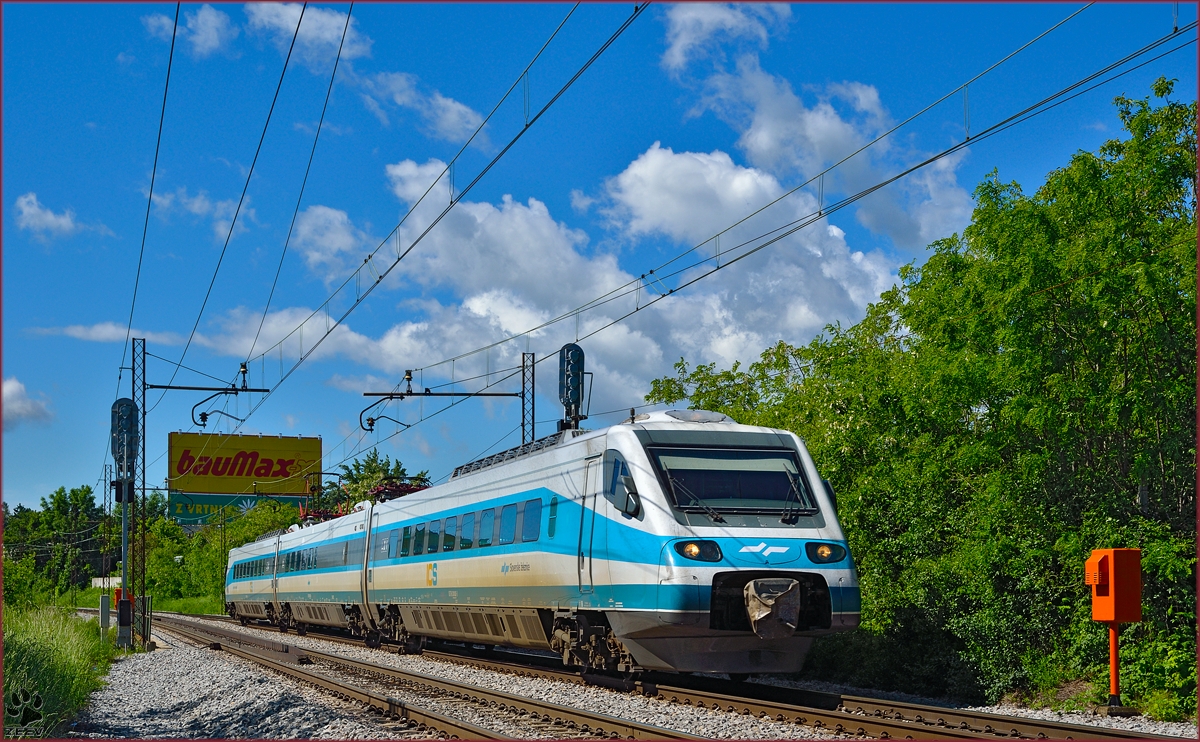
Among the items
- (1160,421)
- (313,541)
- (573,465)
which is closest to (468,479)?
(573,465)

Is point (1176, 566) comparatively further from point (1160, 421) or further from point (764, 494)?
point (764, 494)

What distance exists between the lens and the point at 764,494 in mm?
14539

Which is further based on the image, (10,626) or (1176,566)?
(10,626)

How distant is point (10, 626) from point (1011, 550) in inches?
723

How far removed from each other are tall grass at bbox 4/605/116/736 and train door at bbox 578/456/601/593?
677cm

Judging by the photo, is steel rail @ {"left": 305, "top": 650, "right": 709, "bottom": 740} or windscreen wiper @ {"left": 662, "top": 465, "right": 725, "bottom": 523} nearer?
steel rail @ {"left": 305, "top": 650, "right": 709, "bottom": 740}

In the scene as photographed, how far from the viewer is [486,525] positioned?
1947cm

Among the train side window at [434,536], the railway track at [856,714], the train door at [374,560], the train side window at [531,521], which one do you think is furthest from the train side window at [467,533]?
the train door at [374,560]

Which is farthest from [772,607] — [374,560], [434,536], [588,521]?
[374,560]

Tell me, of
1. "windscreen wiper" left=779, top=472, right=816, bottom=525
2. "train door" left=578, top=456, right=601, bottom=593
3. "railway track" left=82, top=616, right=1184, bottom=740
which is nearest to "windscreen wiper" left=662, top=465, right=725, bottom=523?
"windscreen wiper" left=779, top=472, right=816, bottom=525

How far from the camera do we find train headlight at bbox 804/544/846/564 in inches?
546

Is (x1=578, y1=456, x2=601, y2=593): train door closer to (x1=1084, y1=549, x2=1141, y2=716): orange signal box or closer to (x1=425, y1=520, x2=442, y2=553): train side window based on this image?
(x1=1084, y1=549, x2=1141, y2=716): orange signal box

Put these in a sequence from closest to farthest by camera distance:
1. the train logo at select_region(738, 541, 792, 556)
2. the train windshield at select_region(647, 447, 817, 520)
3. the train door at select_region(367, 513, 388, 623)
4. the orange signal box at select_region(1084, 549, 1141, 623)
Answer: the orange signal box at select_region(1084, 549, 1141, 623)
the train logo at select_region(738, 541, 792, 556)
the train windshield at select_region(647, 447, 817, 520)
the train door at select_region(367, 513, 388, 623)

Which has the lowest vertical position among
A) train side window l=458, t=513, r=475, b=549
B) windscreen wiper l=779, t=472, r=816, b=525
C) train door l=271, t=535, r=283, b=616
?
train door l=271, t=535, r=283, b=616
